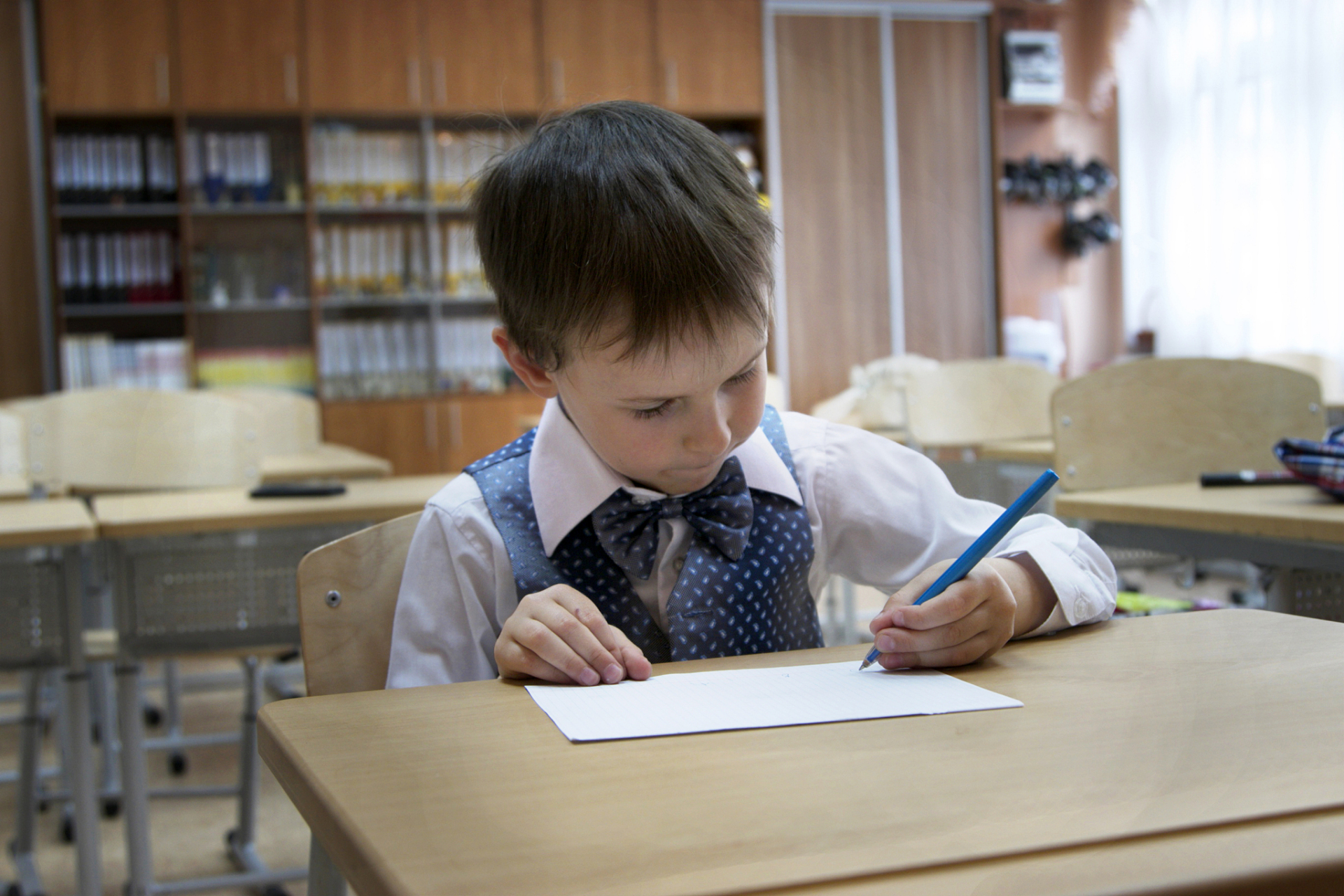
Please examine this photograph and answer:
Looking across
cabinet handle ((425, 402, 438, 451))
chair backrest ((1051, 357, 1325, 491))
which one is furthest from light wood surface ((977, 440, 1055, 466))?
cabinet handle ((425, 402, 438, 451))

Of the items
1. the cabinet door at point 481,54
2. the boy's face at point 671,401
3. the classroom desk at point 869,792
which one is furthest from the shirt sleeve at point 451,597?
the cabinet door at point 481,54

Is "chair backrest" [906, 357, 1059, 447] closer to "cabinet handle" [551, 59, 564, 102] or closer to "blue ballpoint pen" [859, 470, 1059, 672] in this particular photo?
"blue ballpoint pen" [859, 470, 1059, 672]

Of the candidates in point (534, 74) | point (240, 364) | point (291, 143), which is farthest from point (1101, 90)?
point (240, 364)

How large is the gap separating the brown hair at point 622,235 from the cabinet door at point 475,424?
171 inches

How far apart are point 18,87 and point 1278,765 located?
5.42 metres

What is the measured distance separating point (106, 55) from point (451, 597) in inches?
182

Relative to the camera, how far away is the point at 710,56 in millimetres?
5469

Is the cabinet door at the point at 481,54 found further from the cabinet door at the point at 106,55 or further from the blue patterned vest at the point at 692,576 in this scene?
the blue patterned vest at the point at 692,576

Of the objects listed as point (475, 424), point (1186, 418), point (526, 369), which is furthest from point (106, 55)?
point (526, 369)

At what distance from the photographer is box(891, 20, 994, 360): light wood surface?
5.95 m

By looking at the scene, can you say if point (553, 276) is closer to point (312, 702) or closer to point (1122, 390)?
point (312, 702)

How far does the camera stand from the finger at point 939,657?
0.67 m

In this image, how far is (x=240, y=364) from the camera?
5047mm

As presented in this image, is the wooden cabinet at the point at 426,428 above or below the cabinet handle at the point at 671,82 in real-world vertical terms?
below
